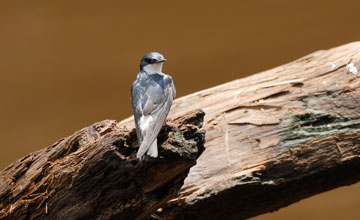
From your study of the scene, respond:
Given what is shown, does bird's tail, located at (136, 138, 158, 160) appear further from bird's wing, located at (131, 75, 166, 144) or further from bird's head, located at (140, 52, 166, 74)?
bird's head, located at (140, 52, 166, 74)

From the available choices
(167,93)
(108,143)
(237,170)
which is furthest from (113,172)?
(237,170)

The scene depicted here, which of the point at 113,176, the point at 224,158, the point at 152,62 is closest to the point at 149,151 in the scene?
the point at 113,176

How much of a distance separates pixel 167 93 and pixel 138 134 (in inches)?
18.2

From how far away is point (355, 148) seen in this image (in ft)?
9.46

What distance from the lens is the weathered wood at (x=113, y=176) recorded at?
7.42ft

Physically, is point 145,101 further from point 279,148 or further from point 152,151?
point 279,148

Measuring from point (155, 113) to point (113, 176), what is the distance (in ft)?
1.11

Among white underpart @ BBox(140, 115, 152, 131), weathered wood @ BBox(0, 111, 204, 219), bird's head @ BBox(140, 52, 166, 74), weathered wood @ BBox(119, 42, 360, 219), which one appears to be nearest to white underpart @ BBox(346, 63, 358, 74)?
weathered wood @ BBox(119, 42, 360, 219)

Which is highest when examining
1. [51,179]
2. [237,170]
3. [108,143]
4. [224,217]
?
[108,143]

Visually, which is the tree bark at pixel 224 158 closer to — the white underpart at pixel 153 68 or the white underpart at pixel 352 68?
the white underpart at pixel 352 68

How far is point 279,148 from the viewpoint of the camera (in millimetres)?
2924

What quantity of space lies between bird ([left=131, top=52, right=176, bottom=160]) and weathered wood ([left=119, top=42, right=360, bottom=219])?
460 mm

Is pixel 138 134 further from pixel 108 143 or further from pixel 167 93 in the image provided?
pixel 167 93

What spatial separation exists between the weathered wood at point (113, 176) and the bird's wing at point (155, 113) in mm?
57
